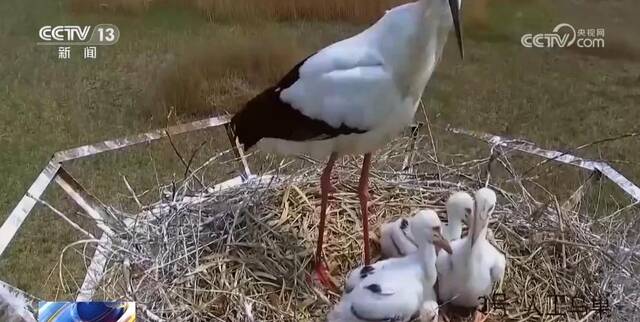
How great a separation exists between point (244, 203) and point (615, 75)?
546 mm

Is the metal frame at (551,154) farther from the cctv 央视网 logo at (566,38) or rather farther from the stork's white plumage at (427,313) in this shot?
the stork's white plumage at (427,313)

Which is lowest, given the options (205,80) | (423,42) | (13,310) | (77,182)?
(13,310)

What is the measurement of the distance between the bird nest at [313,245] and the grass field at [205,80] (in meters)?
0.08

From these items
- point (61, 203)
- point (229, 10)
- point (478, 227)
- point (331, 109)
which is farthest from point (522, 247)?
point (61, 203)

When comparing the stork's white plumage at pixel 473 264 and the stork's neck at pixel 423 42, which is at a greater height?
the stork's neck at pixel 423 42

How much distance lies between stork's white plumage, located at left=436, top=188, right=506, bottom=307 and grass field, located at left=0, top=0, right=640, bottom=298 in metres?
0.23

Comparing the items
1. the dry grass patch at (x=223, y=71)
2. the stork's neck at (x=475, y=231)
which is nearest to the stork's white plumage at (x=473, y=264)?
the stork's neck at (x=475, y=231)

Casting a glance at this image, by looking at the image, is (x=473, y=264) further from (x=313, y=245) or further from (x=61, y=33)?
(x=61, y=33)

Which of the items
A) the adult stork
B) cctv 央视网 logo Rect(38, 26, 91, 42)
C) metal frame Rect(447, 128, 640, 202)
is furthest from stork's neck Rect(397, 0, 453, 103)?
cctv 央视网 logo Rect(38, 26, 91, 42)

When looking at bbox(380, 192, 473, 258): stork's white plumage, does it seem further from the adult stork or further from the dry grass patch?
the dry grass patch

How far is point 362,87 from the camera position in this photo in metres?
1.13

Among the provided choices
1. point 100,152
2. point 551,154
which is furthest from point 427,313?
point 100,152

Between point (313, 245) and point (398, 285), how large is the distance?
9.1 inches

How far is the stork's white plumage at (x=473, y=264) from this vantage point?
1.18 meters
